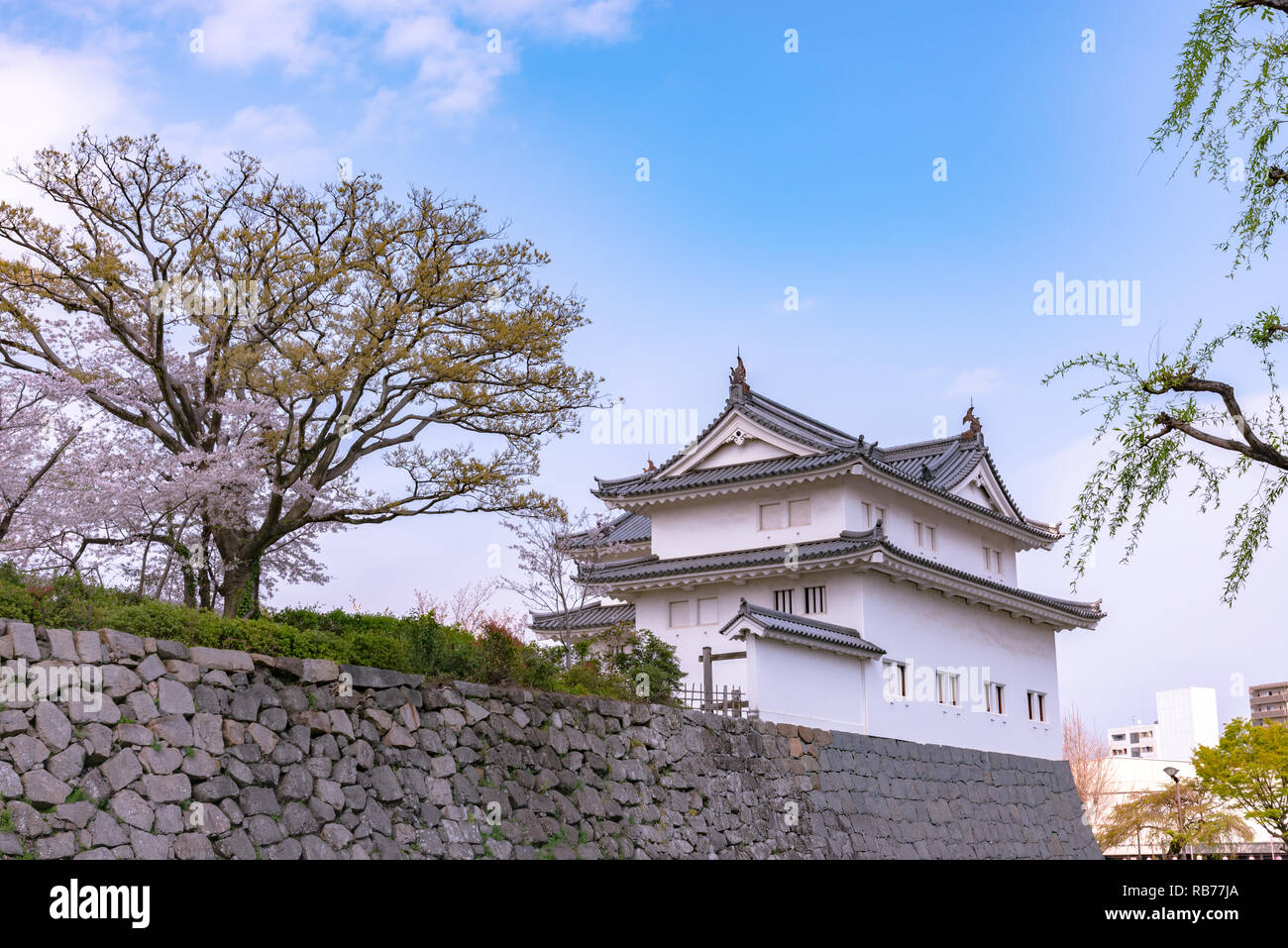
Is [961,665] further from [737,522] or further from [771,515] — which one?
[737,522]

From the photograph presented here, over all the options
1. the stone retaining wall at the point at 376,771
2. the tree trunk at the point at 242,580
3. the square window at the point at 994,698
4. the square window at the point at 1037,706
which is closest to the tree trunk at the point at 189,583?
the tree trunk at the point at 242,580

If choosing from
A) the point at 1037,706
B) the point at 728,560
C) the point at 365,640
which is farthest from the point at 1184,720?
the point at 365,640

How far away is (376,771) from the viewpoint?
13.4 metres

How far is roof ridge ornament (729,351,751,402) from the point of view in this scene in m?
26.7

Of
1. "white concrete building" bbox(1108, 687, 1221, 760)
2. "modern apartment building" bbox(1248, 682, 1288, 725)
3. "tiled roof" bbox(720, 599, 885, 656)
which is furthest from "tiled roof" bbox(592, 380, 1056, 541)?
"modern apartment building" bbox(1248, 682, 1288, 725)

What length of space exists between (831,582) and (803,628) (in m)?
2.70

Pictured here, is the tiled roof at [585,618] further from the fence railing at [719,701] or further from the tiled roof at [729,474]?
the fence railing at [719,701]

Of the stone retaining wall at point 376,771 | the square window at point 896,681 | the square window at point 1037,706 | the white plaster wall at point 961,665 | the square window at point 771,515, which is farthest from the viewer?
the square window at point 1037,706

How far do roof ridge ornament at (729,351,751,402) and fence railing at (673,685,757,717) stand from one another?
780 cm

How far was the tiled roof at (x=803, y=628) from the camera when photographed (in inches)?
804

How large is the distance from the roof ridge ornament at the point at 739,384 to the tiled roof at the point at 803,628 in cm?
561

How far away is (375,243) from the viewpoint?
20.3 metres
